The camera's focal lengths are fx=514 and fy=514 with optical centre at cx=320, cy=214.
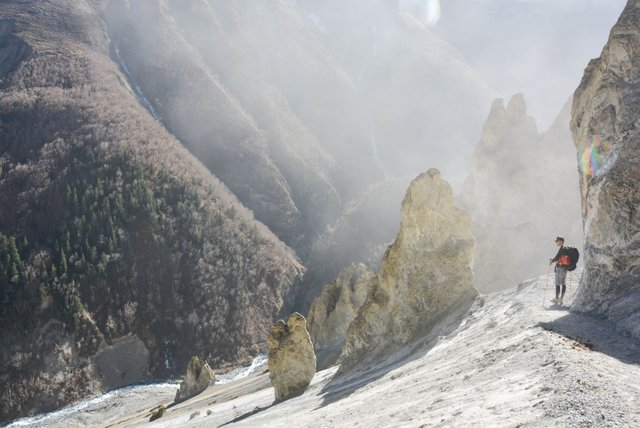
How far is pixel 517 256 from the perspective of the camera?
5431cm

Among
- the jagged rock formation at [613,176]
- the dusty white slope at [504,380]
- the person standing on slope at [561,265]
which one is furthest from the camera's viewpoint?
the person standing on slope at [561,265]

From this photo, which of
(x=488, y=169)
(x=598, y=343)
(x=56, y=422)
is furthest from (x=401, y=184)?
(x=598, y=343)

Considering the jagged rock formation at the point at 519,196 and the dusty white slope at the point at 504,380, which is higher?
the jagged rock formation at the point at 519,196

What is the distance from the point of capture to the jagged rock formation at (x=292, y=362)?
3156 centimetres

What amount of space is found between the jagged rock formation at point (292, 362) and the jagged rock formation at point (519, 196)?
26825 millimetres

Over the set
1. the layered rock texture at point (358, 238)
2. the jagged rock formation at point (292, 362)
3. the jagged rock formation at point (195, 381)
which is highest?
the layered rock texture at point (358, 238)

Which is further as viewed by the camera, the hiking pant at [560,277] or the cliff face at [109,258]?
the cliff face at [109,258]

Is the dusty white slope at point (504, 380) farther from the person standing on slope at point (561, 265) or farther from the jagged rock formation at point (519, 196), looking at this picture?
the jagged rock formation at point (519, 196)

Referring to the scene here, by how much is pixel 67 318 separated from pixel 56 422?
71.0ft

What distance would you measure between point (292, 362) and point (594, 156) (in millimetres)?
20563

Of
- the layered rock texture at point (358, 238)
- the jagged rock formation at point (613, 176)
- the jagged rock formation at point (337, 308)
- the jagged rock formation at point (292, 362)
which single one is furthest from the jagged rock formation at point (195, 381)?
the layered rock texture at point (358, 238)

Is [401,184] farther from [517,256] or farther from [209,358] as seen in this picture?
[517,256]

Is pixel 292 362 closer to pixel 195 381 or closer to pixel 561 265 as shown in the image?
pixel 561 265

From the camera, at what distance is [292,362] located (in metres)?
32.1
